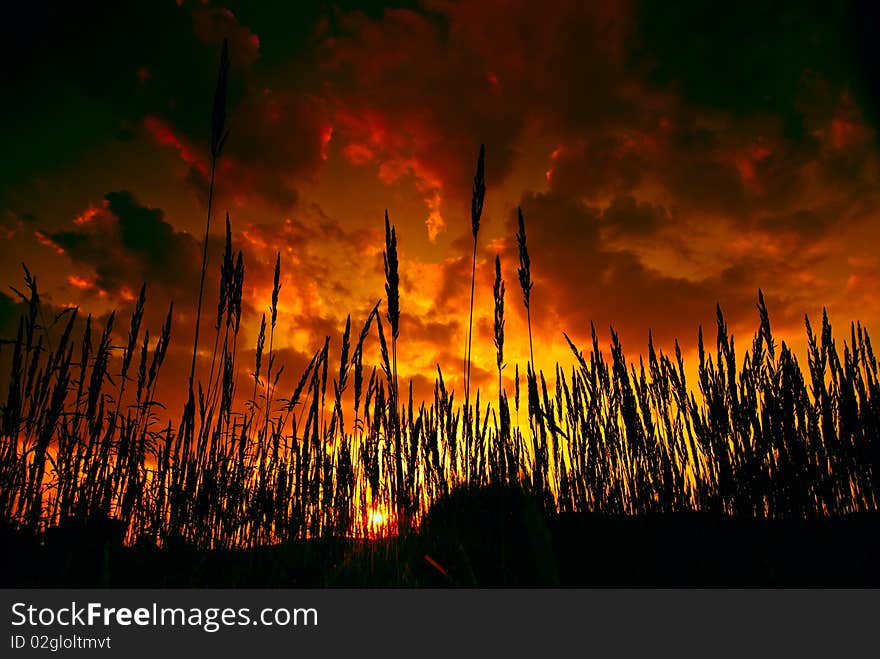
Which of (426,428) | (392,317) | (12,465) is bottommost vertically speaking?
(12,465)

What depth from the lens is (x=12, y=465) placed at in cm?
236

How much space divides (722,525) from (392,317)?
1.95 m

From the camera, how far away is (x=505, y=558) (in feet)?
6.27

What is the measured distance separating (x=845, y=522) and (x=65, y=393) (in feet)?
14.5

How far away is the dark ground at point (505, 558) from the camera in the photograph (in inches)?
62.0

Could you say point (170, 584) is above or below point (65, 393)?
below

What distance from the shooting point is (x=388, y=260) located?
209cm

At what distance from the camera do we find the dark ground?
5.16 ft

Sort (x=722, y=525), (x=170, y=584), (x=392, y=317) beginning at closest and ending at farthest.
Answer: (x=170, y=584)
(x=392, y=317)
(x=722, y=525)
